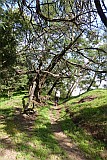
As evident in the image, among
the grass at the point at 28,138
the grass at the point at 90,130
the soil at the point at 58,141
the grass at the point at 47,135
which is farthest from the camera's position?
the grass at the point at 90,130

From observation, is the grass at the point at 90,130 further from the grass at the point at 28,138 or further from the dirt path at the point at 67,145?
the grass at the point at 28,138

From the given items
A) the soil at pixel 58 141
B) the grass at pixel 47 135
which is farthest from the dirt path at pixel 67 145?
the grass at pixel 47 135

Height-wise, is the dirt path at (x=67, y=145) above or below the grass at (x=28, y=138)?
below

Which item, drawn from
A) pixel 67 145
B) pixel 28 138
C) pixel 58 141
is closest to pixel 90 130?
pixel 58 141

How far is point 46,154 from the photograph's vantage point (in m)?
9.17

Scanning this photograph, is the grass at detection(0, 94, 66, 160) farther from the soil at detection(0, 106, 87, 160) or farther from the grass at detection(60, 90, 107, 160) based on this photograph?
the grass at detection(60, 90, 107, 160)

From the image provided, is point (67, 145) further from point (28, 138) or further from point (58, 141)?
point (28, 138)

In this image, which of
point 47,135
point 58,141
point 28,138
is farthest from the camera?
point 47,135

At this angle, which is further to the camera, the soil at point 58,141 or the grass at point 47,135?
the grass at point 47,135

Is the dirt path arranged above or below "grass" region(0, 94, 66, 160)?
below

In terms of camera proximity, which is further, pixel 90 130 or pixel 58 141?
pixel 90 130

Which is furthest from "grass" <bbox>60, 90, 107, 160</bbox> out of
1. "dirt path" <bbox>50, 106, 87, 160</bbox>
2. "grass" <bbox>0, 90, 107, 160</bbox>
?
"dirt path" <bbox>50, 106, 87, 160</bbox>

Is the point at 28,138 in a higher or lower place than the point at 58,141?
higher

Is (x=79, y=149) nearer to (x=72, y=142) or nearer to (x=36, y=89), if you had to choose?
(x=72, y=142)
